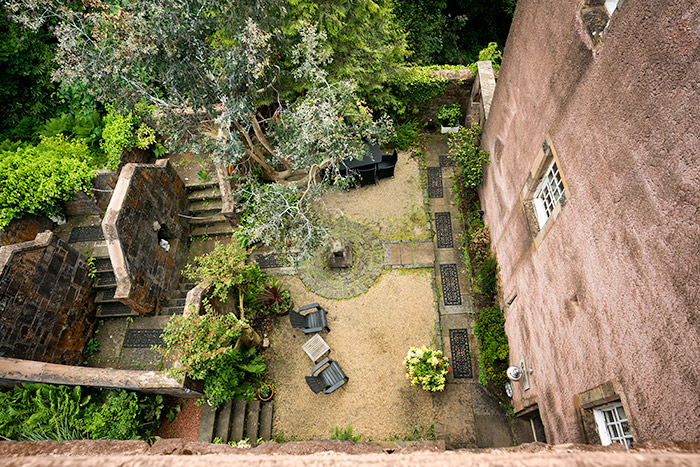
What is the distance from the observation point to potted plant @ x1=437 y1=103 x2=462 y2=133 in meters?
12.1

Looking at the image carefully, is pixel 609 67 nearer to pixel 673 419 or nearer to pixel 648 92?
pixel 648 92

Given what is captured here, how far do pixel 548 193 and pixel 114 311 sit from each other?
10.2 metres

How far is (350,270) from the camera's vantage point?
33.4 ft

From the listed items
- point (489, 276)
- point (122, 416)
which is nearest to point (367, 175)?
point (489, 276)

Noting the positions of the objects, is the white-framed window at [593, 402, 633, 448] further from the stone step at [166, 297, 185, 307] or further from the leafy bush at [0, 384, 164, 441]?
the stone step at [166, 297, 185, 307]

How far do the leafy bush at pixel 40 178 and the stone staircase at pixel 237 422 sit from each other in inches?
253

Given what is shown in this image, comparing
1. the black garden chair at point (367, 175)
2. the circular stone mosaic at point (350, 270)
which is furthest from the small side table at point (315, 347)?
the black garden chair at point (367, 175)

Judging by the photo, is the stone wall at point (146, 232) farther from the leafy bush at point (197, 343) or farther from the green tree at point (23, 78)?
the green tree at point (23, 78)

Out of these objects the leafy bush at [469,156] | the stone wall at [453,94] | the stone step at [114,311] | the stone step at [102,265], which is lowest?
the stone step at [114,311]

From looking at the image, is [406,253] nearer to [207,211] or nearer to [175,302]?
[207,211]

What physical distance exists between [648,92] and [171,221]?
10.2 m

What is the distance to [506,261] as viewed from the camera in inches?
333

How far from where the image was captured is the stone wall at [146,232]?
8.22m

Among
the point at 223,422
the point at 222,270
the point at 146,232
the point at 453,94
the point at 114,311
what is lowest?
the point at 223,422
